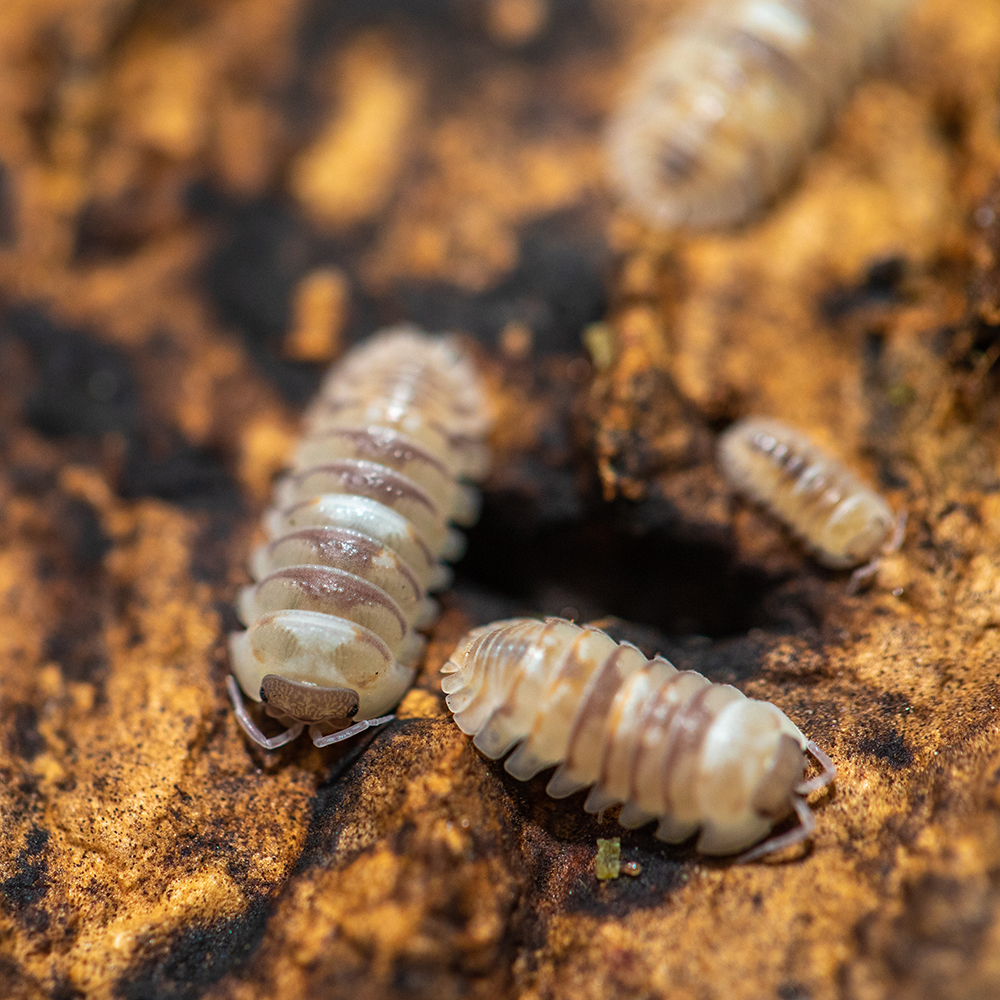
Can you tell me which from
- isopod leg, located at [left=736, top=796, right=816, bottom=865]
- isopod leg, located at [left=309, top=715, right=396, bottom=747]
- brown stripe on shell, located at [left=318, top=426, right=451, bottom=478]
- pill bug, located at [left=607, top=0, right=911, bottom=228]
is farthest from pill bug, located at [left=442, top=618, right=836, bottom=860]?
pill bug, located at [left=607, top=0, right=911, bottom=228]

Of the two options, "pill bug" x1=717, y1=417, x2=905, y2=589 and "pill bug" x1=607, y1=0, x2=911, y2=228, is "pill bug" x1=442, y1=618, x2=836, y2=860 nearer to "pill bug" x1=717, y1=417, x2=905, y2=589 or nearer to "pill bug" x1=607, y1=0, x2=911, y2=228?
"pill bug" x1=717, y1=417, x2=905, y2=589

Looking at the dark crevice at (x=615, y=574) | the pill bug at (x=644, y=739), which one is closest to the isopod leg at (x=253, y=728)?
the pill bug at (x=644, y=739)

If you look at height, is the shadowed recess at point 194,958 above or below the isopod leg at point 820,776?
below

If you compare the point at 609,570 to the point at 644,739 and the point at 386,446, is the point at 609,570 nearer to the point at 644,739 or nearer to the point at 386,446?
the point at 386,446

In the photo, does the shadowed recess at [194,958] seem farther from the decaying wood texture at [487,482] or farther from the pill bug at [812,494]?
the pill bug at [812,494]

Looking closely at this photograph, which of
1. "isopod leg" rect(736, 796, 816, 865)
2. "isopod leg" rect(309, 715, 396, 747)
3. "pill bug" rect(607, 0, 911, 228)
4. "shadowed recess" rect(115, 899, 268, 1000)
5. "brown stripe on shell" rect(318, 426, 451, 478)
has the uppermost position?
"pill bug" rect(607, 0, 911, 228)

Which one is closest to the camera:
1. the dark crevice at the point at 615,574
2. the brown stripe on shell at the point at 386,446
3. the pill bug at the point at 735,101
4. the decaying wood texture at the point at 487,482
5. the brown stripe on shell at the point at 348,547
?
the decaying wood texture at the point at 487,482

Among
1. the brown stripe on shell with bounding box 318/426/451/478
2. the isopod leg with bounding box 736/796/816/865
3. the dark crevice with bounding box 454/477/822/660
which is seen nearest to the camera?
the isopod leg with bounding box 736/796/816/865
